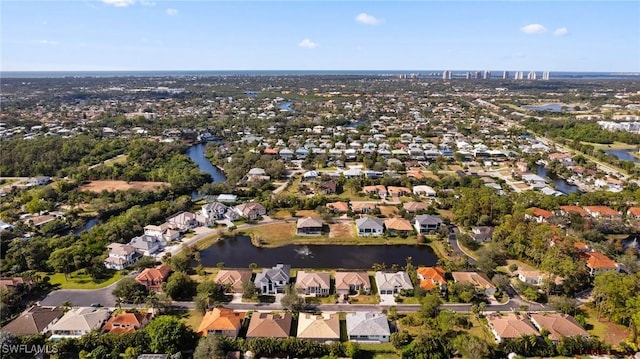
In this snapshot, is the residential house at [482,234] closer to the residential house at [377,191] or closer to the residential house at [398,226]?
the residential house at [398,226]

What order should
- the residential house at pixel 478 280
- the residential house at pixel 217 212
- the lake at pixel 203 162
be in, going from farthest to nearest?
the lake at pixel 203 162 → the residential house at pixel 217 212 → the residential house at pixel 478 280

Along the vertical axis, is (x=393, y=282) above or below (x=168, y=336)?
below

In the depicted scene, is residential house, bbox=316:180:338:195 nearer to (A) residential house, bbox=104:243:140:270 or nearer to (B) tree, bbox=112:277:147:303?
(A) residential house, bbox=104:243:140:270

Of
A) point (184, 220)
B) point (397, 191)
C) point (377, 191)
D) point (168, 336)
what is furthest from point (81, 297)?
point (397, 191)

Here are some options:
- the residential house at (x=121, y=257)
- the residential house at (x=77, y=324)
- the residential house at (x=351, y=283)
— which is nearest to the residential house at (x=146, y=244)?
the residential house at (x=121, y=257)

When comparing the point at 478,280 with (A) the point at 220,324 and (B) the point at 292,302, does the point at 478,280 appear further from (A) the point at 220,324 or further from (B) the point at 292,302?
(A) the point at 220,324

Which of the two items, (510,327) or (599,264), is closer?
(510,327)

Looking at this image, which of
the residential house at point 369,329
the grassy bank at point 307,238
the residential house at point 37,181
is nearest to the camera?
the residential house at point 369,329
